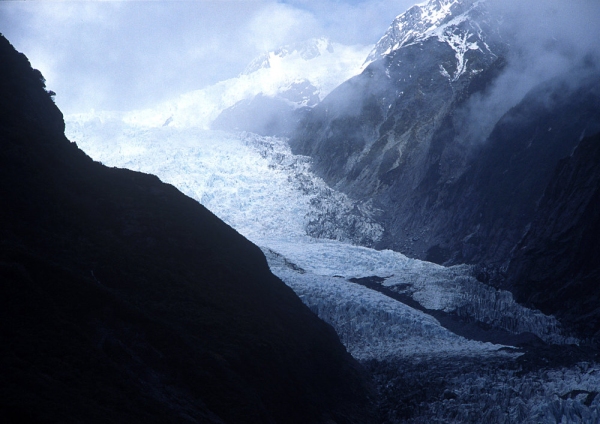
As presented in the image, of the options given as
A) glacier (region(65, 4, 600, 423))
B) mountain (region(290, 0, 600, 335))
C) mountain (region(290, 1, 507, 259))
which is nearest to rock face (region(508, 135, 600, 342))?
mountain (region(290, 0, 600, 335))

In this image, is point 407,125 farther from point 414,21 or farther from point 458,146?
point 414,21

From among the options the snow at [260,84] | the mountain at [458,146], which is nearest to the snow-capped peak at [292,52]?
the snow at [260,84]

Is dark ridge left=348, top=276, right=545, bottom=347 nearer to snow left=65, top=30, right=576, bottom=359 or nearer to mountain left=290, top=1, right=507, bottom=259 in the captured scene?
snow left=65, top=30, right=576, bottom=359

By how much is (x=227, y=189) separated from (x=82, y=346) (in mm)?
67979

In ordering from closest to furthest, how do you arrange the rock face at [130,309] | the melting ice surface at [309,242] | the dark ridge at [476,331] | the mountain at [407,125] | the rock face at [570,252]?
the rock face at [130,309] → the melting ice surface at [309,242] → the dark ridge at [476,331] → the rock face at [570,252] → the mountain at [407,125]

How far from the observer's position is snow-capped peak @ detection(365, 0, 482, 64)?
14862 cm

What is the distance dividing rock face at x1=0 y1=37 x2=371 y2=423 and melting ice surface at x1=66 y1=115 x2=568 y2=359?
28.4 ft

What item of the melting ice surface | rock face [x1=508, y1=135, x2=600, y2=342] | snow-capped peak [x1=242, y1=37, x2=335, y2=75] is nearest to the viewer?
the melting ice surface

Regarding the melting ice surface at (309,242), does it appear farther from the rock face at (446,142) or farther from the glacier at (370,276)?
the rock face at (446,142)

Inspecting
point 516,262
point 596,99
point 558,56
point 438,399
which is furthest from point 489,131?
point 438,399

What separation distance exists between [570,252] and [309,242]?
30347 millimetres

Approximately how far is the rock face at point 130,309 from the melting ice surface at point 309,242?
867 centimetres

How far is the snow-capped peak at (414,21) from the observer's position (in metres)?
149

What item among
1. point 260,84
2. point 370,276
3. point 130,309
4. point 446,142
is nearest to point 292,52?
point 260,84
